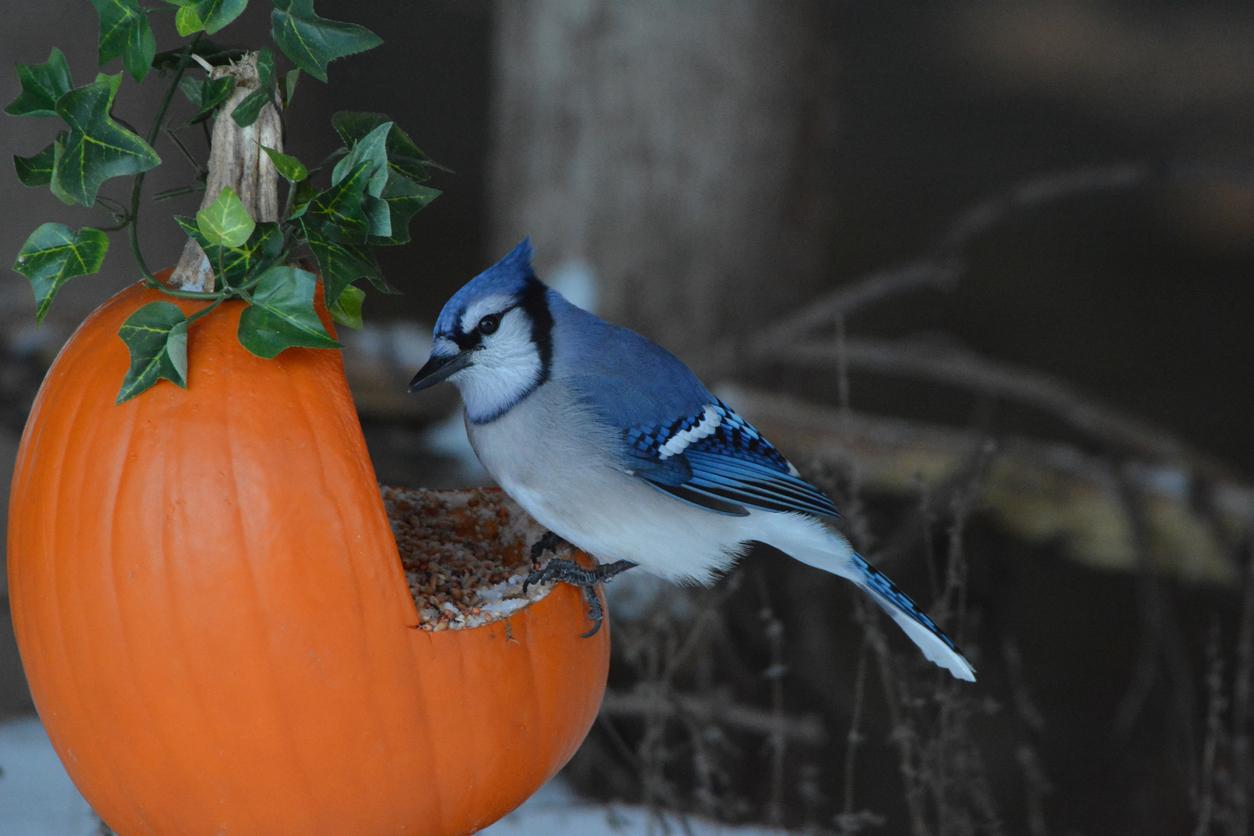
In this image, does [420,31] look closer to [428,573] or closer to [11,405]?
[11,405]

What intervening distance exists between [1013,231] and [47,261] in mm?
7806

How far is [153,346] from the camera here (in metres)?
1.46

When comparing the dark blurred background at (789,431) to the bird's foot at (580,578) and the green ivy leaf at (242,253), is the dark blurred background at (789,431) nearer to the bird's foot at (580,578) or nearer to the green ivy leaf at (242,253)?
the bird's foot at (580,578)

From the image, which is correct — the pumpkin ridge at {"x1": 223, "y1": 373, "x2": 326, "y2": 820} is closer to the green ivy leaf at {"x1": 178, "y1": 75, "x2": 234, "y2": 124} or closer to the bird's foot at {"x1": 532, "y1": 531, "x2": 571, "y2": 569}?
the green ivy leaf at {"x1": 178, "y1": 75, "x2": 234, "y2": 124}

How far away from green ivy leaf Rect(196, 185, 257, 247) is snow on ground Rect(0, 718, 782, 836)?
1208 millimetres

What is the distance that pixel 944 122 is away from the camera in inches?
337

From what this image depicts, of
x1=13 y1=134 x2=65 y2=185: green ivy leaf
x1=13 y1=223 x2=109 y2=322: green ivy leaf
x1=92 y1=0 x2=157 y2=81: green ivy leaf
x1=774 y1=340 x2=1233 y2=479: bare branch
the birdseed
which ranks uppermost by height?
x1=92 y1=0 x2=157 y2=81: green ivy leaf

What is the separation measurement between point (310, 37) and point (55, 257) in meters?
0.37

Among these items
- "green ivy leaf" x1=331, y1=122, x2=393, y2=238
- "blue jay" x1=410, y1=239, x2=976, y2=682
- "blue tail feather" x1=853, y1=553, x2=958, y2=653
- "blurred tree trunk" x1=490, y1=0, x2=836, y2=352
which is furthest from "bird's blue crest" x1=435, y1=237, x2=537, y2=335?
"blurred tree trunk" x1=490, y1=0, x2=836, y2=352

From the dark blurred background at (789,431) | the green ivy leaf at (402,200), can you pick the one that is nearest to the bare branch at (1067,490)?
the dark blurred background at (789,431)

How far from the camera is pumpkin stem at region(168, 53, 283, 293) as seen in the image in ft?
5.20

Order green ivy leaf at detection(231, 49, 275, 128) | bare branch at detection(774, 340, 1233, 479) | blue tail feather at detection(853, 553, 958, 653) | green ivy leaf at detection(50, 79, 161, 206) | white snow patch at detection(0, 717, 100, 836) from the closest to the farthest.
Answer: green ivy leaf at detection(50, 79, 161, 206)
green ivy leaf at detection(231, 49, 275, 128)
blue tail feather at detection(853, 553, 958, 653)
white snow patch at detection(0, 717, 100, 836)
bare branch at detection(774, 340, 1233, 479)

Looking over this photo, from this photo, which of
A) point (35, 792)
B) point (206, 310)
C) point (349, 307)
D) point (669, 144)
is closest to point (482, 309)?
point (349, 307)

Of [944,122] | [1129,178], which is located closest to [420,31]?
[944,122]
